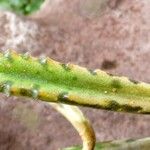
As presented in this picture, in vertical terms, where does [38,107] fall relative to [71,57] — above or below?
below

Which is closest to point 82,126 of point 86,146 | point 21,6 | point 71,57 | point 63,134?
point 86,146

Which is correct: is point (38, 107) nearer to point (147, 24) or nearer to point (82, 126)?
point (147, 24)

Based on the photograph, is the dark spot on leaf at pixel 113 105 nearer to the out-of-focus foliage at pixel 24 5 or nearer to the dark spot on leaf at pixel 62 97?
the dark spot on leaf at pixel 62 97

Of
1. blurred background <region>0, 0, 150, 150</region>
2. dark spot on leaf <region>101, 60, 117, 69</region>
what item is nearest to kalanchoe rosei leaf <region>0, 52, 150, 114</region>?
blurred background <region>0, 0, 150, 150</region>

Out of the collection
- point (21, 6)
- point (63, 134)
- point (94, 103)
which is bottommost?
point (63, 134)

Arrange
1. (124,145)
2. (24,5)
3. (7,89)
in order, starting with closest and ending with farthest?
1. (7,89)
2. (124,145)
3. (24,5)

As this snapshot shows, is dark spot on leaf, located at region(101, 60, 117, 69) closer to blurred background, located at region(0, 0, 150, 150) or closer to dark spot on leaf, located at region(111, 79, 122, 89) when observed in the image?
blurred background, located at region(0, 0, 150, 150)

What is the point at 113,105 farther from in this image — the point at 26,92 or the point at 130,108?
the point at 26,92

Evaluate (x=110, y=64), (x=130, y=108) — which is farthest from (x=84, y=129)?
(x=110, y=64)
